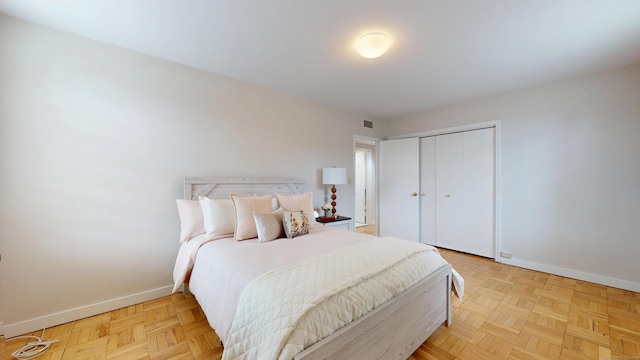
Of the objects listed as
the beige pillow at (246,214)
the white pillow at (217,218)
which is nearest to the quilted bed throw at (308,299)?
the beige pillow at (246,214)

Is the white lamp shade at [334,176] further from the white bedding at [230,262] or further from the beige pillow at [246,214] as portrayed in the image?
the beige pillow at [246,214]

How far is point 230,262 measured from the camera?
1601 mm

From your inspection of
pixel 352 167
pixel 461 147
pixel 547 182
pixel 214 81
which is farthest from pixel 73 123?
pixel 547 182

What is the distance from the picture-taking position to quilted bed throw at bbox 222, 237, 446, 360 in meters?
1.02

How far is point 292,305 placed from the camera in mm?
1086

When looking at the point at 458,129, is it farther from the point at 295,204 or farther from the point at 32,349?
the point at 32,349

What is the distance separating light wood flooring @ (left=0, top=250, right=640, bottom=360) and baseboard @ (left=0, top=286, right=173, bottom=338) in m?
0.05

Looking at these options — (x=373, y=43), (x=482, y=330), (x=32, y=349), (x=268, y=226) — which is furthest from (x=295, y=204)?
(x=32, y=349)

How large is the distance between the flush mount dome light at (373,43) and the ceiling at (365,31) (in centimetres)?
5

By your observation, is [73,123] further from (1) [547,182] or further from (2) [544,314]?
(1) [547,182]

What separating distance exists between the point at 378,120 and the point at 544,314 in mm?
3530

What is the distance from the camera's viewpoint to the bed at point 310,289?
1076mm

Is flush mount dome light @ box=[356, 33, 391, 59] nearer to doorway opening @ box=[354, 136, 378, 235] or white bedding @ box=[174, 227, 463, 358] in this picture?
white bedding @ box=[174, 227, 463, 358]

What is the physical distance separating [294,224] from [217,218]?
688mm
